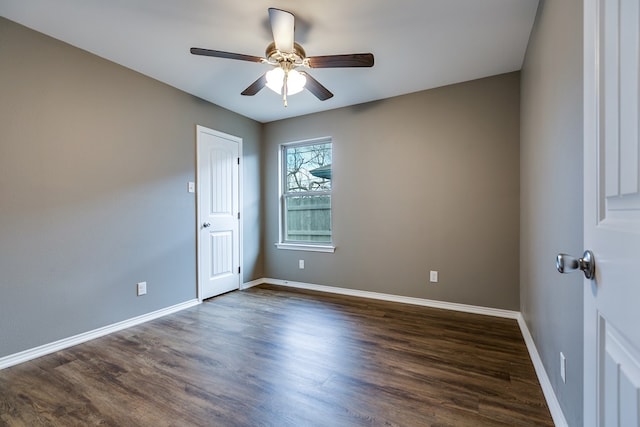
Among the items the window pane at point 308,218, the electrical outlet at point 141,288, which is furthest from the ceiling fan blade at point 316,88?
the electrical outlet at point 141,288

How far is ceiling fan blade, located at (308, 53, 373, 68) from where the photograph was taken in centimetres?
187

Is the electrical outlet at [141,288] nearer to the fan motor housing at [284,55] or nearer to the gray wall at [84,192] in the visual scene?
the gray wall at [84,192]

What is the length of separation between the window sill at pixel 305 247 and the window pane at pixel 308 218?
12cm

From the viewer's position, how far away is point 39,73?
2.12 m

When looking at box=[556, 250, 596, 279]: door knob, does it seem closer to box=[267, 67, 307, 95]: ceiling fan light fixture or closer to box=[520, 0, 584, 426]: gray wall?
box=[520, 0, 584, 426]: gray wall

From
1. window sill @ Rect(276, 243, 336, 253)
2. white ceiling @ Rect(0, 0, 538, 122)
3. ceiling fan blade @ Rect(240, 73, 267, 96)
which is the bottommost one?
window sill @ Rect(276, 243, 336, 253)

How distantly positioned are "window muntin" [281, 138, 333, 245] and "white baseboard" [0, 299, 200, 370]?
1787 millimetres

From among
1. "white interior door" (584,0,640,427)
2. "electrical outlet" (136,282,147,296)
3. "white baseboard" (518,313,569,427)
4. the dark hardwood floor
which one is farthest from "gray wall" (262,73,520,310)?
"white interior door" (584,0,640,427)

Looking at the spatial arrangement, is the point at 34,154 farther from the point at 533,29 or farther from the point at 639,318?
the point at 533,29

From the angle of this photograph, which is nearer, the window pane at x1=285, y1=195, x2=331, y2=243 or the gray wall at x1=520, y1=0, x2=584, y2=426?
the gray wall at x1=520, y1=0, x2=584, y2=426

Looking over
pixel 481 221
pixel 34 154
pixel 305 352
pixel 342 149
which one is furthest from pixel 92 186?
pixel 481 221

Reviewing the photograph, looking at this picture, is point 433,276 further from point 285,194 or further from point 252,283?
point 252,283

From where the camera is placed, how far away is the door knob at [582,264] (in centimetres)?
66

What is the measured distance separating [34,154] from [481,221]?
3.92m
